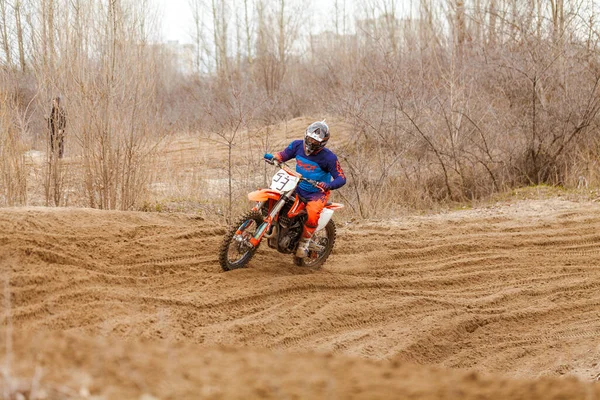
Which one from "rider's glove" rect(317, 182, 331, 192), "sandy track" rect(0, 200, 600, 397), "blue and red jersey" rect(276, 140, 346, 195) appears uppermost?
"blue and red jersey" rect(276, 140, 346, 195)

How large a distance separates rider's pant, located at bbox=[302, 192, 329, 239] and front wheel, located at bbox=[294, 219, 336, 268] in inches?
14.0

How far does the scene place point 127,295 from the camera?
7.07 m

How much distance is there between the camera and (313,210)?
824cm

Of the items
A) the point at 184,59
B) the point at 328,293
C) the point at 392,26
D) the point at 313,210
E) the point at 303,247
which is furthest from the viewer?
the point at 184,59

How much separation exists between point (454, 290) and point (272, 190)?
8.20 ft

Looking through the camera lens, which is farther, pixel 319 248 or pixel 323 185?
pixel 319 248

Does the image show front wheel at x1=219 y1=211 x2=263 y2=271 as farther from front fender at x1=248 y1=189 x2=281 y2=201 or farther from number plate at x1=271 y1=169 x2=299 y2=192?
number plate at x1=271 y1=169 x2=299 y2=192

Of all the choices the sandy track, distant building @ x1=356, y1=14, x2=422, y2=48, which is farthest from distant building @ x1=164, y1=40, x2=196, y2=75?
the sandy track

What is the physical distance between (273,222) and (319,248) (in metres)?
0.82

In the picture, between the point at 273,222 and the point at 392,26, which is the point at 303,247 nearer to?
the point at 273,222

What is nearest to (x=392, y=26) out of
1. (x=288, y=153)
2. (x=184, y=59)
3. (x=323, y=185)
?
(x=184, y=59)

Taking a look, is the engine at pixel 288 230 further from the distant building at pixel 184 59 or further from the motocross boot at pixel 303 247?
the distant building at pixel 184 59

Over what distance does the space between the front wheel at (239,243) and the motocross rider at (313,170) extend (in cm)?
60

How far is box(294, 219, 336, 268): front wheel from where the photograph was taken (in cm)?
878
